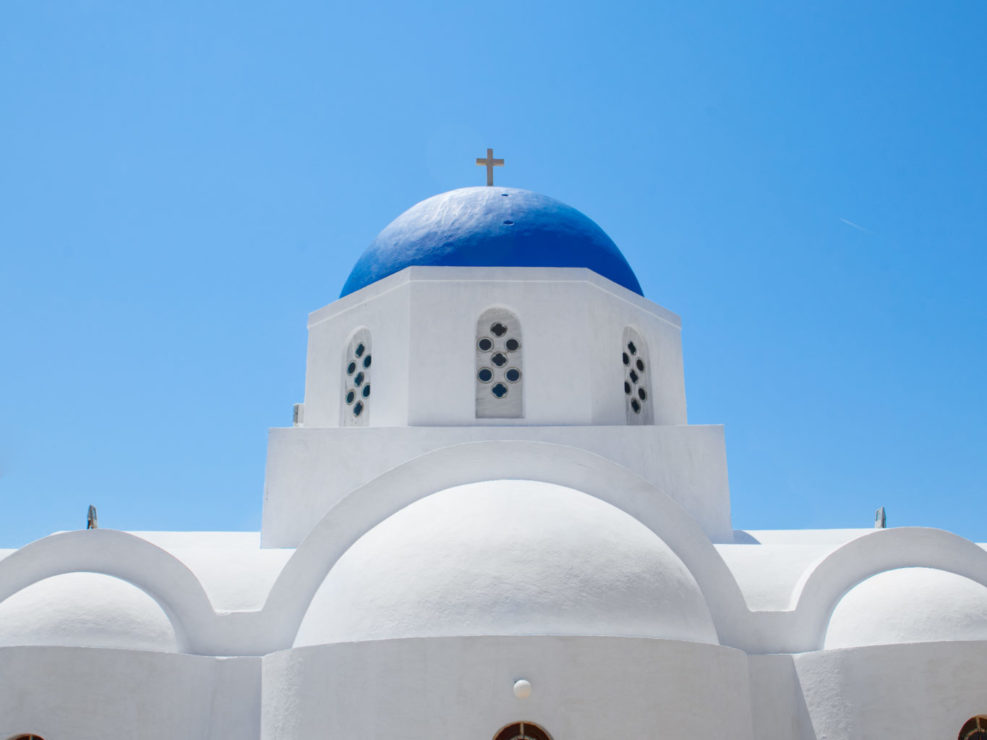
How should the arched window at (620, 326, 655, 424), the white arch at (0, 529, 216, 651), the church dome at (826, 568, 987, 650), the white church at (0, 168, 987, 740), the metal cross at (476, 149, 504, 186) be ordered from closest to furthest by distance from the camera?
the white church at (0, 168, 987, 740), the church dome at (826, 568, 987, 650), the white arch at (0, 529, 216, 651), the arched window at (620, 326, 655, 424), the metal cross at (476, 149, 504, 186)

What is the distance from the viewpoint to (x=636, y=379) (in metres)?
11.2

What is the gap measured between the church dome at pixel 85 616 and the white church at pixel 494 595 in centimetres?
2

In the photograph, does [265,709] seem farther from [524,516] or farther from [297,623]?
[524,516]

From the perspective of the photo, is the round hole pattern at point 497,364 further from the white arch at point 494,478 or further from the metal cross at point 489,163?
the metal cross at point 489,163

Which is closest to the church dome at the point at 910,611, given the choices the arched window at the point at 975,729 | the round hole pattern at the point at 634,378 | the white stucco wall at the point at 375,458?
the arched window at the point at 975,729

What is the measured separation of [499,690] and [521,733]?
33 cm

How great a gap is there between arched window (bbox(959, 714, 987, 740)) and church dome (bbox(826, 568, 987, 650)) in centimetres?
64

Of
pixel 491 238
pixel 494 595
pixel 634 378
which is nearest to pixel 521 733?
pixel 494 595

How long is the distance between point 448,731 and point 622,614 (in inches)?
61.8

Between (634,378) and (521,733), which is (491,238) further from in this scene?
(521,733)

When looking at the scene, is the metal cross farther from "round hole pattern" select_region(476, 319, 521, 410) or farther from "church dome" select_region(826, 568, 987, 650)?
"church dome" select_region(826, 568, 987, 650)

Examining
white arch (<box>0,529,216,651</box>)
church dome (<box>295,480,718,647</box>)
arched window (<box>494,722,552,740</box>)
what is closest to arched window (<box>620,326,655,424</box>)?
church dome (<box>295,480,718,647</box>)

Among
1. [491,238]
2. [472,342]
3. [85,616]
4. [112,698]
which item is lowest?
[112,698]

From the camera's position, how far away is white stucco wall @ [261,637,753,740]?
6.27 meters
